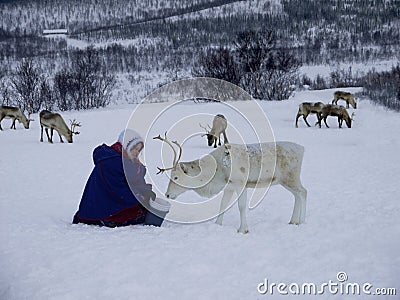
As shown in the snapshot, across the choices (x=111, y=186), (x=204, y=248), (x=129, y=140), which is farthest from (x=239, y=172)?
(x=111, y=186)

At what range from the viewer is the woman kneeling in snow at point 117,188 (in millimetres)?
5336

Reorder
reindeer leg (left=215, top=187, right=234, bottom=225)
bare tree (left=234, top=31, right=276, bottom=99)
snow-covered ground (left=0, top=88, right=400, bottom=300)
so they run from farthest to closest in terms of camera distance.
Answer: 1. bare tree (left=234, top=31, right=276, bottom=99)
2. reindeer leg (left=215, top=187, right=234, bottom=225)
3. snow-covered ground (left=0, top=88, right=400, bottom=300)

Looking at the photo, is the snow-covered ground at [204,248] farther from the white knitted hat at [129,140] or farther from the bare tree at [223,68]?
the bare tree at [223,68]

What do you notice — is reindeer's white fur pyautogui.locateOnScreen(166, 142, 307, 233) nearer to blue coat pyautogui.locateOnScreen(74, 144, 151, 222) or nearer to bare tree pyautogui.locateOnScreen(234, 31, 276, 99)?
blue coat pyautogui.locateOnScreen(74, 144, 151, 222)

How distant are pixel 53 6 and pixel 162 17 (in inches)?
1359

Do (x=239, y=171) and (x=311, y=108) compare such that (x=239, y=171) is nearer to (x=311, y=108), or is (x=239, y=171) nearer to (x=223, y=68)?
(x=311, y=108)

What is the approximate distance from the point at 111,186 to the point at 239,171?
64.3 inches

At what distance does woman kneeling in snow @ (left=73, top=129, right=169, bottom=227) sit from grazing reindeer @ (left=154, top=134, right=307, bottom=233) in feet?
1.25

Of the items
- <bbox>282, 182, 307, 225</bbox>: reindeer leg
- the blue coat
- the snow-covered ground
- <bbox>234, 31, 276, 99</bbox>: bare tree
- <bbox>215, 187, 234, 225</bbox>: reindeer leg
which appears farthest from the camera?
<bbox>234, 31, 276, 99</bbox>: bare tree

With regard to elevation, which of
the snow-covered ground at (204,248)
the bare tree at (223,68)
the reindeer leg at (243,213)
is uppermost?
the bare tree at (223,68)

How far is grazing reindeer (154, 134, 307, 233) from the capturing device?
17.6ft

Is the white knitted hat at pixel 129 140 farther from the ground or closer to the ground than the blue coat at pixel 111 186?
farther from the ground

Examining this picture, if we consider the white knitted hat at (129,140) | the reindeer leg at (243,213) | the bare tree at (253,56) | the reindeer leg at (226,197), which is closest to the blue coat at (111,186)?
the white knitted hat at (129,140)

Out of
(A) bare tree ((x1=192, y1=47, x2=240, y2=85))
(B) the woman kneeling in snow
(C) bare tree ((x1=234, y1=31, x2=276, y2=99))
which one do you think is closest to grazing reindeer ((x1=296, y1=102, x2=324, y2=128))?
(B) the woman kneeling in snow
